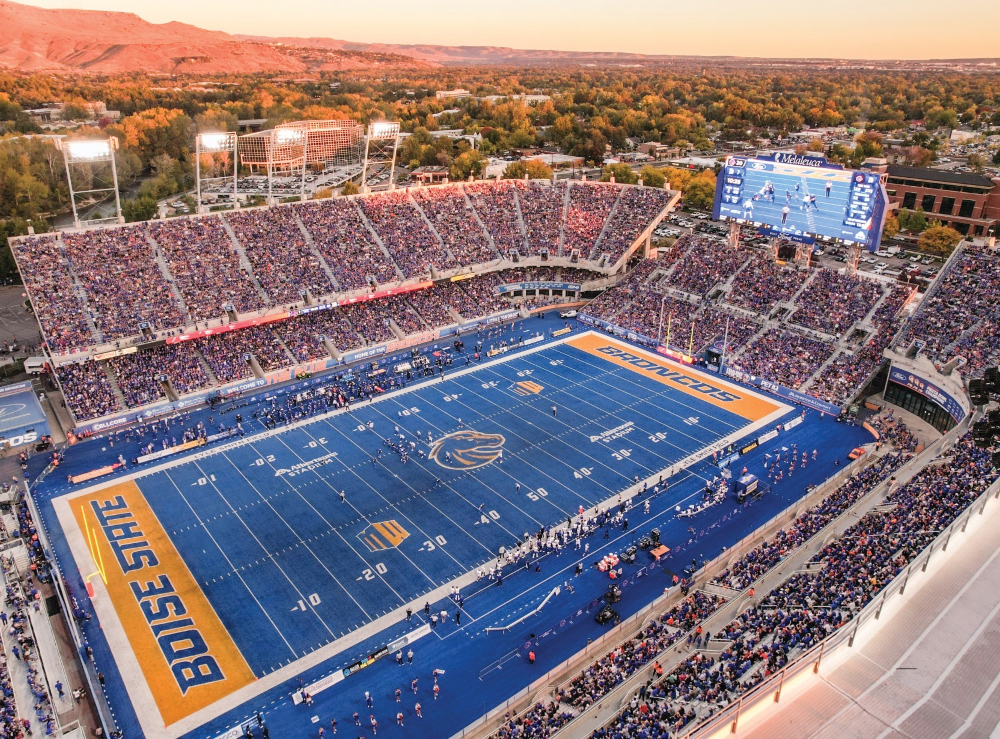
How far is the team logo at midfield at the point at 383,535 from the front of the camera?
91.3 ft

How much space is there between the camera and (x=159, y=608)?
2456 cm

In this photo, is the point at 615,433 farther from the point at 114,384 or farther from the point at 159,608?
the point at 114,384

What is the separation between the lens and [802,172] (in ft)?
144

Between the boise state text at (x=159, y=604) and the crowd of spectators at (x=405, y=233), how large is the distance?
26.8 m

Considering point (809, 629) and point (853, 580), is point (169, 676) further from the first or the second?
point (853, 580)

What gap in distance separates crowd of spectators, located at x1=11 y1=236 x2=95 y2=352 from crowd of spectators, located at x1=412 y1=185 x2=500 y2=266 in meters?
25.0

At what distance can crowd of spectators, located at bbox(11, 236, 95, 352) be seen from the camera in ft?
128

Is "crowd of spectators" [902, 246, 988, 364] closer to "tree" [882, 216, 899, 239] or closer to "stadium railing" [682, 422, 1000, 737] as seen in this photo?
"stadium railing" [682, 422, 1000, 737]

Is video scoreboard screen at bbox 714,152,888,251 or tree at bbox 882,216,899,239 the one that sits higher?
video scoreboard screen at bbox 714,152,888,251

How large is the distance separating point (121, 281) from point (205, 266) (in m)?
5.08

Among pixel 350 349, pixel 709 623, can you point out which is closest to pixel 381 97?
pixel 350 349

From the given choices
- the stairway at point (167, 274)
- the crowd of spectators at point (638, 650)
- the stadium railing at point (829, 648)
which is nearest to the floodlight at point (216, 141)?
the stairway at point (167, 274)

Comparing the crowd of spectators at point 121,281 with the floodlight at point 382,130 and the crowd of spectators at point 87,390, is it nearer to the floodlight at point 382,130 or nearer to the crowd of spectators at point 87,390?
the crowd of spectators at point 87,390

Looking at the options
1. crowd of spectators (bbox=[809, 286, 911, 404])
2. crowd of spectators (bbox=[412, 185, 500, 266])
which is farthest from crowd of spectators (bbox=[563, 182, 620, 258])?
crowd of spectators (bbox=[809, 286, 911, 404])
